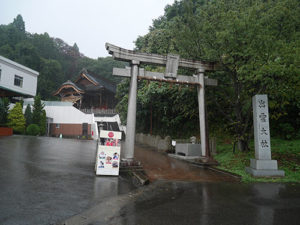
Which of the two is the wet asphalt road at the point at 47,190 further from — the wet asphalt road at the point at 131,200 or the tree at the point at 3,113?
the tree at the point at 3,113

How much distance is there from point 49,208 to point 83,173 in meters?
3.37

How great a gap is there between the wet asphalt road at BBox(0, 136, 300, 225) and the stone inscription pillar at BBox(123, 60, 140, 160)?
5.50 feet

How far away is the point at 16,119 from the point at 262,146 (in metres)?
24.0

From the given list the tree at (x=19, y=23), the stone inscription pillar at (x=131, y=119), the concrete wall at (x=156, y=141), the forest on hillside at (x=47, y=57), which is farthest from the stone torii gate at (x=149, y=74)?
the tree at (x=19, y=23)

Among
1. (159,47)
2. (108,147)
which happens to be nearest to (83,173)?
(108,147)

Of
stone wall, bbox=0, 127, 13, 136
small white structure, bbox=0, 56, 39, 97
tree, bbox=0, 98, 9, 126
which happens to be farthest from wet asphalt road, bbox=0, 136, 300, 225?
small white structure, bbox=0, 56, 39, 97

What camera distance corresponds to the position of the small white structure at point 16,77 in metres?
28.4

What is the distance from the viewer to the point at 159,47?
2138 centimetres

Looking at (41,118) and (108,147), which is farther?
(41,118)

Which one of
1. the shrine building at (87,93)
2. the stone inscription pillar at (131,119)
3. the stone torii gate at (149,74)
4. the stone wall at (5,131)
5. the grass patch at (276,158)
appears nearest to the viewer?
the grass patch at (276,158)

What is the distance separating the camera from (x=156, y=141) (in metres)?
19.7

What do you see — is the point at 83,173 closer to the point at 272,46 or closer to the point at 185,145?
the point at 185,145

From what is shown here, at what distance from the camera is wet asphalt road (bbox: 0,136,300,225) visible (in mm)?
3977

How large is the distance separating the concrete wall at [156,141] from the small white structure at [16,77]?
1528cm
